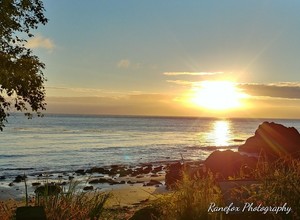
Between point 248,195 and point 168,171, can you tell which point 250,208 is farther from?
point 168,171

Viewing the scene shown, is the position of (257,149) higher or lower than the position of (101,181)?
higher

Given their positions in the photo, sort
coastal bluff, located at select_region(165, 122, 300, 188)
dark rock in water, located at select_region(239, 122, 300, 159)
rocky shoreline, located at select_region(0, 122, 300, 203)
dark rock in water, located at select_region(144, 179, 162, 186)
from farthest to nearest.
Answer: dark rock in water, located at select_region(239, 122, 300, 159) < dark rock in water, located at select_region(144, 179, 162, 186) < coastal bluff, located at select_region(165, 122, 300, 188) < rocky shoreline, located at select_region(0, 122, 300, 203)

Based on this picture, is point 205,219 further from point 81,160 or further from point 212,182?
point 81,160

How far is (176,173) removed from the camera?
103 feet

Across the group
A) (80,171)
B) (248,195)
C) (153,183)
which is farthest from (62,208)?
(80,171)

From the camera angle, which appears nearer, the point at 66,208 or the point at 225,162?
the point at 66,208

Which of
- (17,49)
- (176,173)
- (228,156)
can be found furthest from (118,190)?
(17,49)

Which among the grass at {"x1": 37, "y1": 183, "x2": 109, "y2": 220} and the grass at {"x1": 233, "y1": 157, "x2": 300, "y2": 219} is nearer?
the grass at {"x1": 37, "y1": 183, "x2": 109, "y2": 220}

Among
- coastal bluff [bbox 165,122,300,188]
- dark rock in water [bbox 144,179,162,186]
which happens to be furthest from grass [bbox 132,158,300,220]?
dark rock in water [bbox 144,179,162,186]

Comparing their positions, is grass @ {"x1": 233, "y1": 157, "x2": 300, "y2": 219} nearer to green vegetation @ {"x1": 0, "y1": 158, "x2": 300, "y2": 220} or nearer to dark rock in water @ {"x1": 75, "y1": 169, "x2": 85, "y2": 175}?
green vegetation @ {"x1": 0, "y1": 158, "x2": 300, "y2": 220}

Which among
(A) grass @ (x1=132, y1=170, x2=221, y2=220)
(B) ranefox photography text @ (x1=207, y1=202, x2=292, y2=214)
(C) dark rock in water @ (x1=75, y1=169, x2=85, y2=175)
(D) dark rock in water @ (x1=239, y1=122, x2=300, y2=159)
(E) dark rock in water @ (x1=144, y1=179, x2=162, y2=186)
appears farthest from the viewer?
(D) dark rock in water @ (x1=239, y1=122, x2=300, y2=159)

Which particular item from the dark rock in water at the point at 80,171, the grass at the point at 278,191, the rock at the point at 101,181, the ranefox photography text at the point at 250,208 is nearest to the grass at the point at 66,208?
the ranefox photography text at the point at 250,208

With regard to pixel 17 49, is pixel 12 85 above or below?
below

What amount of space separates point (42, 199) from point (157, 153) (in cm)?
5332
